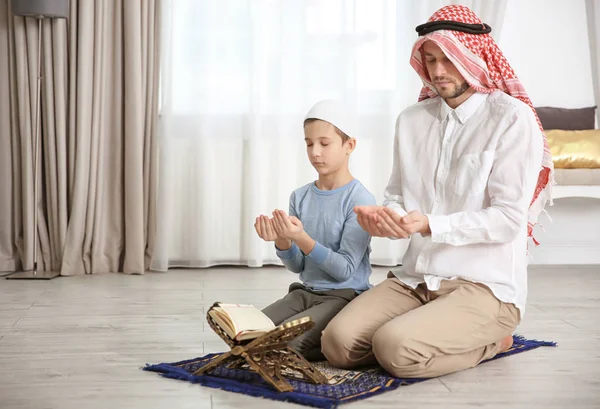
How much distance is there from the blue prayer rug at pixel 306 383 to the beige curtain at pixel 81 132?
2096mm

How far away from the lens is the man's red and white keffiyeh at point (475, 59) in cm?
237

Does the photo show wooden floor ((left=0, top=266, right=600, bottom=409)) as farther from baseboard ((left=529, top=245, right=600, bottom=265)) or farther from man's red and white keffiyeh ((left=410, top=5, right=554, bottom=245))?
baseboard ((left=529, top=245, right=600, bottom=265))

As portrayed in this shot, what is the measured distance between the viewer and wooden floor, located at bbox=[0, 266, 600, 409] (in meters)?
→ 2.07

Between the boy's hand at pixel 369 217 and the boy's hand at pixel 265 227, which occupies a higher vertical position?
the boy's hand at pixel 369 217

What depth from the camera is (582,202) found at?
506cm

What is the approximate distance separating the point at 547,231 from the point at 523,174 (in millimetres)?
2904

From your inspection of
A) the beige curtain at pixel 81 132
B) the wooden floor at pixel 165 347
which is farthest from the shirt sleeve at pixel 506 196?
the beige curtain at pixel 81 132

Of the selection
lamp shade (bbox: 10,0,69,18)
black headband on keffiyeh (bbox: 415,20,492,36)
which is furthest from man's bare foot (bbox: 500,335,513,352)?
lamp shade (bbox: 10,0,69,18)

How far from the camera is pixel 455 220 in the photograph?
2.28 metres

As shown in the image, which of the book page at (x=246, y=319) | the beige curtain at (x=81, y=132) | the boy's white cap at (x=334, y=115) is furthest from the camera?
the beige curtain at (x=81, y=132)

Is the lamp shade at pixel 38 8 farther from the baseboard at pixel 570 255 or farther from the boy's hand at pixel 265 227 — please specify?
the baseboard at pixel 570 255

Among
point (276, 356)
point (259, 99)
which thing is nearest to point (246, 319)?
point (276, 356)

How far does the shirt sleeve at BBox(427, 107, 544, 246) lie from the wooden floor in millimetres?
396

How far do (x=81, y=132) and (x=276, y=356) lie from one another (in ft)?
8.19
